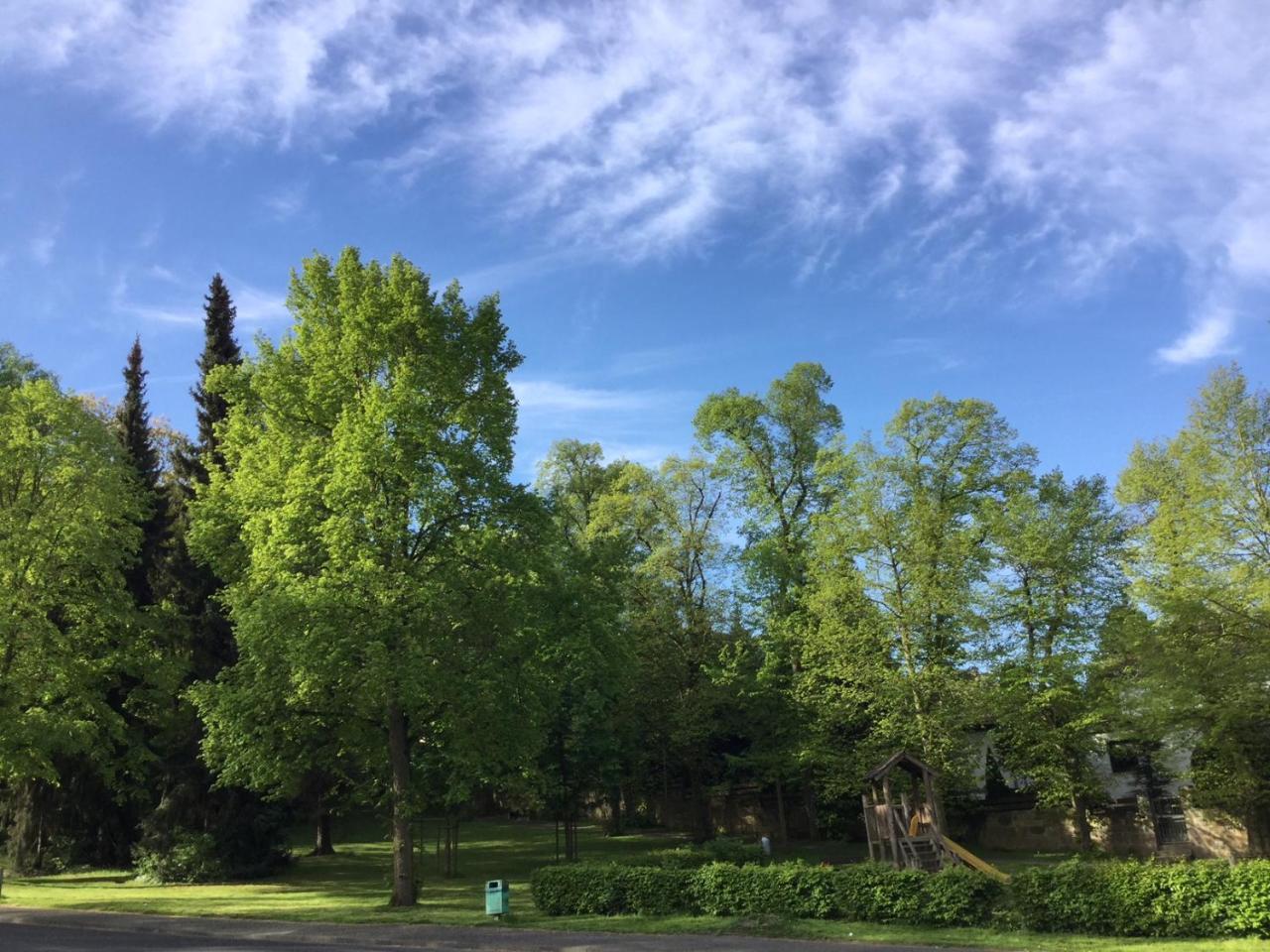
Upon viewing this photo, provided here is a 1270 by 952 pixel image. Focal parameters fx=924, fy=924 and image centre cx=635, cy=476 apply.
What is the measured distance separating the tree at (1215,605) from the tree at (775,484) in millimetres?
12553

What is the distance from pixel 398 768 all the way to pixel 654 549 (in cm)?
1825

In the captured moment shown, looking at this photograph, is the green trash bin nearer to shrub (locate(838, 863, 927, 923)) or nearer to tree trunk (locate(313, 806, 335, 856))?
shrub (locate(838, 863, 927, 923))

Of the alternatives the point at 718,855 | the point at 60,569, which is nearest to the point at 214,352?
the point at 60,569

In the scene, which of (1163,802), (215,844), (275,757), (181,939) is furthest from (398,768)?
(1163,802)

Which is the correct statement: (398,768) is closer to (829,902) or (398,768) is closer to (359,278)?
(829,902)

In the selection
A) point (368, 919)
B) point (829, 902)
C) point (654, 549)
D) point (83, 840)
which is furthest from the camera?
point (654, 549)

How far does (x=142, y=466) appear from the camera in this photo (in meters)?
38.6

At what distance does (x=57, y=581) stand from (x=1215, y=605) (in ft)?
114

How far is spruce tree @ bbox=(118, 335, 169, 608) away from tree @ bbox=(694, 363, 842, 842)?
22681mm

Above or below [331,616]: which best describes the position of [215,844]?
below

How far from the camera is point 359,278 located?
23562mm

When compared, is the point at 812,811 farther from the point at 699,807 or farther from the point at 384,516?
the point at 384,516

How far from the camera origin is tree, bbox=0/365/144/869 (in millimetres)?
27094

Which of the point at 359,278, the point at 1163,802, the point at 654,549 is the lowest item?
the point at 1163,802
